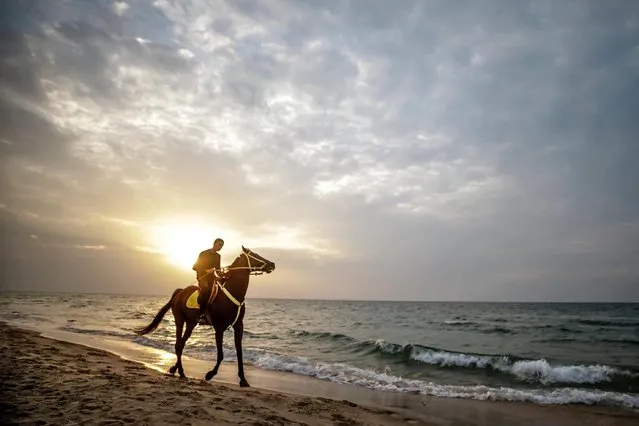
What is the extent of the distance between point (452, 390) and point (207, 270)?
28.5ft

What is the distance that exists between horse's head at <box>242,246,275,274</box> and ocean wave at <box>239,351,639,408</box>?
573 centimetres

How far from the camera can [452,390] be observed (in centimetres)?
1165

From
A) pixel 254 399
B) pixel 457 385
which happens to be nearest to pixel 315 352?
pixel 457 385

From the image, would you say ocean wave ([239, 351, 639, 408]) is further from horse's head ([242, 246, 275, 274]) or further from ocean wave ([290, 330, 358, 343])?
ocean wave ([290, 330, 358, 343])

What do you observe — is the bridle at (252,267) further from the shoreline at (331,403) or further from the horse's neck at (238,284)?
the shoreline at (331,403)

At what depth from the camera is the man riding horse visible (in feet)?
32.1

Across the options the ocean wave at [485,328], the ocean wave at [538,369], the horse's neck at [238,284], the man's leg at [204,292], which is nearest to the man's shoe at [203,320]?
the man's leg at [204,292]

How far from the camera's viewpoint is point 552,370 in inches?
590

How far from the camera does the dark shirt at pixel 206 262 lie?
10.0 m

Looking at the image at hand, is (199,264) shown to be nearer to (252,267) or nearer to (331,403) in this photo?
(252,267)

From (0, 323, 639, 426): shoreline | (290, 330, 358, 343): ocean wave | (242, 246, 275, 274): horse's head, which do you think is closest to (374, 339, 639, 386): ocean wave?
(0, 323, 639, 426): shoreline

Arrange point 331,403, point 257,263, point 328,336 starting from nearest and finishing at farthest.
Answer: point 331,403 → point 257,263 → point 328,336

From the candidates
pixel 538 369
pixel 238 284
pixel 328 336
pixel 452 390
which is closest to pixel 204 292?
pixel 238 284

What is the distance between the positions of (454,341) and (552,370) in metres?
12.0
